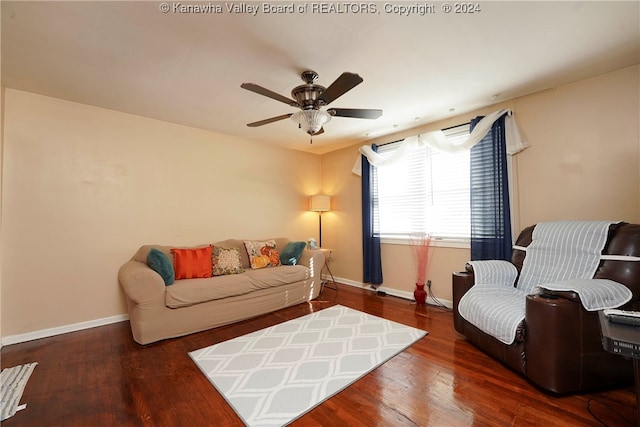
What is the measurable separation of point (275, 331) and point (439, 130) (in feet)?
10.6

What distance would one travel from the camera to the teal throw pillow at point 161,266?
8.62ft

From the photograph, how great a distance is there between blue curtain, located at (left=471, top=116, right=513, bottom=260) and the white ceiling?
0.50 metres

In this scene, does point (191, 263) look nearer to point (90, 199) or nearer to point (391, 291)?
point (90, 199)

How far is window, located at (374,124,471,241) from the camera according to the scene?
10.7ft

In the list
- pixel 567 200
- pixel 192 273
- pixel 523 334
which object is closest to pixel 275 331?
pixel 192 273

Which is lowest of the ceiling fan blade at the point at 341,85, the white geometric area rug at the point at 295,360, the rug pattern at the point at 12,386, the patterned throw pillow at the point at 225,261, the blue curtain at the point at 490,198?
the white geometric area rug at the point at 295,360

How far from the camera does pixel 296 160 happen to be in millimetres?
4805

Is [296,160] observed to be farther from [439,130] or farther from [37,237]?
[37,237]

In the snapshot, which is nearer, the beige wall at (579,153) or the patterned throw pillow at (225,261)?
the beige wall at (579,153)

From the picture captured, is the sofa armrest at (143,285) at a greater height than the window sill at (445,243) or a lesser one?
lesser

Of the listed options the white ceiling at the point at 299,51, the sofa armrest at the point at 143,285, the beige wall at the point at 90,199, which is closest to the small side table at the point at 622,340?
the white ceiling at the point at 299,51

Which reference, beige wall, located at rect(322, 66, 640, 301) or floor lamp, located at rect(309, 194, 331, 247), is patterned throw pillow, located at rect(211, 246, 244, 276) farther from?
beige wall, located at rect(322, 66, 640, 301)

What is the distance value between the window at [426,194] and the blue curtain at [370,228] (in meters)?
0.09

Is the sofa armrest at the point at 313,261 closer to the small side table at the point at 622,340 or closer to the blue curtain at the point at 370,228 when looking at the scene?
the blue curtain at the point at 370,228
